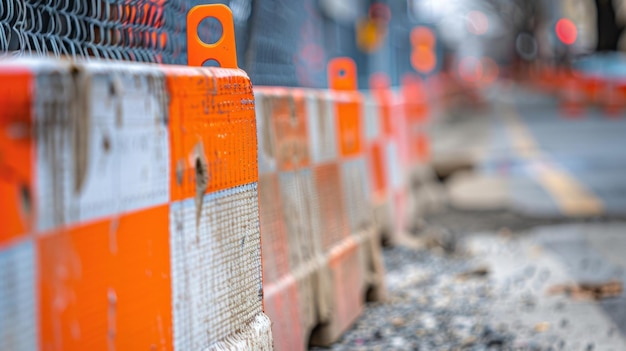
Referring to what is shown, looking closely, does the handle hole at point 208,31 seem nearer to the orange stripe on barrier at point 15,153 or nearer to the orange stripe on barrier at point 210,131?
the orange stripe on barrier at point 210,131

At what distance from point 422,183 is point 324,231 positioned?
Answer: 5.42 metres

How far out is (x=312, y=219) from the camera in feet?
14.0

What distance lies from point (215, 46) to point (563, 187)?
8.19m

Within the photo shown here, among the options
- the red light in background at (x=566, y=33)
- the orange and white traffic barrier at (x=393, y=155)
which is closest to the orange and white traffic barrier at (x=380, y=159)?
the orange and white traffic barrier at (x=393, y=155)

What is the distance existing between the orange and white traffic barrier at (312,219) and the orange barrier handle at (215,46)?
69 centimetres

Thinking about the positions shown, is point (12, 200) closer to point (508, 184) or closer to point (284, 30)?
point (284, 30)

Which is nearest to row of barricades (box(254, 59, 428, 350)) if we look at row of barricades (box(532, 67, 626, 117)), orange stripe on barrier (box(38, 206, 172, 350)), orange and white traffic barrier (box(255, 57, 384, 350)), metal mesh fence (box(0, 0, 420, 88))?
orange and white traffic barrier (box(255, 57, 384, 350))

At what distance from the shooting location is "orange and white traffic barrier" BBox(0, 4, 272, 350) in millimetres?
1756

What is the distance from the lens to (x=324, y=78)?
33.3 feet

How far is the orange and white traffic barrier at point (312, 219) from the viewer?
370 cm

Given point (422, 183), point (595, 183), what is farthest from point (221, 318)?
point (595, 183)

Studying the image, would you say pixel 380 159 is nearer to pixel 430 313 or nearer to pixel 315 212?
pixel 430 313

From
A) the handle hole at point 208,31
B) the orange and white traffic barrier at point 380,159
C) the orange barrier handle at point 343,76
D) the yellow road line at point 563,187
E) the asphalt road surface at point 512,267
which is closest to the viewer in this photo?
the asphalt road surface at point 512,267

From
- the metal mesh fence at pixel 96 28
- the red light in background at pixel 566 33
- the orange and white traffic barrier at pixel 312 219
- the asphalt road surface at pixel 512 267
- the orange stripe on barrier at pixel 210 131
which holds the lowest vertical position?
the asphalt road surface at pixel 512 267
